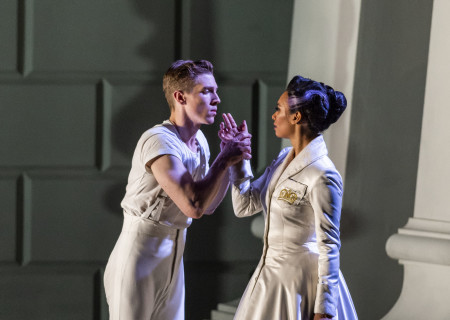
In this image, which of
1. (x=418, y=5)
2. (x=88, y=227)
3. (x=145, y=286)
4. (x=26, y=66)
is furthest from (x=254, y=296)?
(x=26, y=66)

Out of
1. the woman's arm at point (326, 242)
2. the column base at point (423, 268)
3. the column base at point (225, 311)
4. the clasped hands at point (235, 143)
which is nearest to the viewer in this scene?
the woman's arm at point (326, 242)

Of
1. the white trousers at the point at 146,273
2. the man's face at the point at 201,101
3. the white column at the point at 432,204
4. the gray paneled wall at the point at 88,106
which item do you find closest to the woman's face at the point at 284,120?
the man's face at the point at 201,101

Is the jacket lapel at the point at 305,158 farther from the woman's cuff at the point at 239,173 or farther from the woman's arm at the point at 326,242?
the woman's cuff at the point at 239,173

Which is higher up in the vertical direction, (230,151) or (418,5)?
(418,5)

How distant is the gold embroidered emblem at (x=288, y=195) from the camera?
2383mm

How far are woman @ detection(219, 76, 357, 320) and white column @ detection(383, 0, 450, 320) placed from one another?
0.73m

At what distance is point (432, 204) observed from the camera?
10.2 ft

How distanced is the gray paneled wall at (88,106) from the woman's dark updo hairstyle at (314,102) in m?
1.55

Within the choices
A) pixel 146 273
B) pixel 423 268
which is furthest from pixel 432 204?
pixel 146 273

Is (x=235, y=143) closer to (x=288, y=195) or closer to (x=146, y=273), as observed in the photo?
(x=288, y=195)

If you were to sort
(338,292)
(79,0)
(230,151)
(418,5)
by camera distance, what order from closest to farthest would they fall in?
(338,292), (230,151), (418,5), (79,0)

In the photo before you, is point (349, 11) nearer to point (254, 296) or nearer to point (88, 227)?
point (254, 296)

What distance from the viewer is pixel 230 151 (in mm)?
2641

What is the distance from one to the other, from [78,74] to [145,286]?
1.60m
